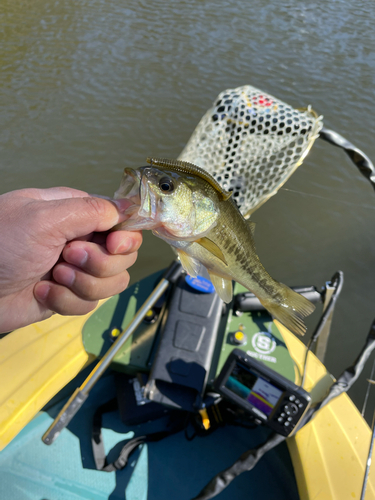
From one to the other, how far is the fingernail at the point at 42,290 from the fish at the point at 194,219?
0.65 metres

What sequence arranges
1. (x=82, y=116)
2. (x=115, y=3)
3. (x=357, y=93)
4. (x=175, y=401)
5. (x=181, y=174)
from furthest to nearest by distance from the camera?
(x=115, y=3)
(x=357, y=93)
(x=82, y=116)
(x=175, y=401)
(x=181, y=174)

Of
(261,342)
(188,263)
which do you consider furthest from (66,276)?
(261,342)

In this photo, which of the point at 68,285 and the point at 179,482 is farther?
the point at 179,482

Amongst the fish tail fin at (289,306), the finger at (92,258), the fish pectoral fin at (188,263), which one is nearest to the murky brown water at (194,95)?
the fish tail fin at (289,306)

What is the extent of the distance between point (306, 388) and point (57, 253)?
8.07 ft

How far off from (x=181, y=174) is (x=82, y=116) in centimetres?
794

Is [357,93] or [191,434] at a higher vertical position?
[357,93]

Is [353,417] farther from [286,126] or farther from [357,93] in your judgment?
[357,93]

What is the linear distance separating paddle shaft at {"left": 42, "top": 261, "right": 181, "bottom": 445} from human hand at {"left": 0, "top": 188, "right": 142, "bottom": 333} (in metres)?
0.92

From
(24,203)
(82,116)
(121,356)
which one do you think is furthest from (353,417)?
(82,116)

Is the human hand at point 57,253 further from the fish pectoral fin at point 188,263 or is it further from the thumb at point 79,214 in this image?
the fish pectoral fin at point 188,263

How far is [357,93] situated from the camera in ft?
31.3

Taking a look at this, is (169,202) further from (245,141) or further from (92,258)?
(245,141)

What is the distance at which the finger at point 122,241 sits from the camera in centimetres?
188
